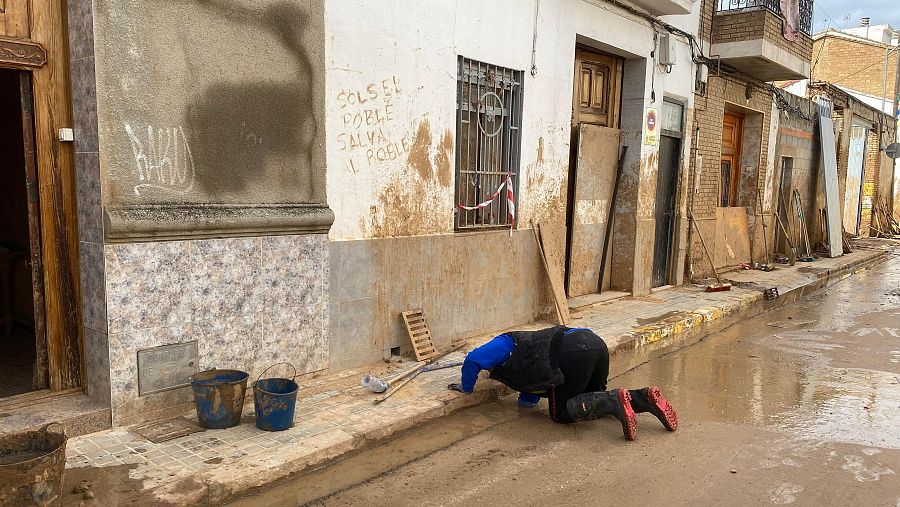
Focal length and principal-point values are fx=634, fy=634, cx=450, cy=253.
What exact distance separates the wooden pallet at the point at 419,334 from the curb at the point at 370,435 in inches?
33.1

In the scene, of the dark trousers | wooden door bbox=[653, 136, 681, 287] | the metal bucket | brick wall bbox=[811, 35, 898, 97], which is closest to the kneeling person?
the dark trousers

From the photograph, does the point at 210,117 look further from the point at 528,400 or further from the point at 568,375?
the point at 528,400

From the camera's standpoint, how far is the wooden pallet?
6305mm

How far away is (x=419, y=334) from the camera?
646 centimetres

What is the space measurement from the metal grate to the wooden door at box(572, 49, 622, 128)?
2.05 metres

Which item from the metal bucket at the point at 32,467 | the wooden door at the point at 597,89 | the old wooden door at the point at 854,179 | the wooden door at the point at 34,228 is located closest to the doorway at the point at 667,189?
the wooden door at the point at 597,89

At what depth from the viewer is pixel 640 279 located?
10523 mm

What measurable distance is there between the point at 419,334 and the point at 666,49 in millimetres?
6710

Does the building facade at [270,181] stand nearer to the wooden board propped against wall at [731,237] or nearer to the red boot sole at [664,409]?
the red boot sole at [664,409]

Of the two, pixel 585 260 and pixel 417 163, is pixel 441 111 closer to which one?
pixel 417 163

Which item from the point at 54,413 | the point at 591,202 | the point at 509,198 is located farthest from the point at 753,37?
the point at 54,413

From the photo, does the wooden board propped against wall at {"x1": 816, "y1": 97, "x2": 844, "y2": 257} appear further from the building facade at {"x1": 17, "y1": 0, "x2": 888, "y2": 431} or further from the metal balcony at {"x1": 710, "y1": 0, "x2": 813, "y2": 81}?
the building facade at {"x1": 17, "y1": 0, "x2": 888, "y2": 431}

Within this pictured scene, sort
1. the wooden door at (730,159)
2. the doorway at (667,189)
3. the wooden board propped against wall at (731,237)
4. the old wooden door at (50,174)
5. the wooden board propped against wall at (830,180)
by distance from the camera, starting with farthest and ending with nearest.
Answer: the wooden board propped against wall at (830,180)
the wooden door at (730,159)
the wooden board propped against wall at (731,237)
the doorway at (667,189)
the old wooden door at (50,174)

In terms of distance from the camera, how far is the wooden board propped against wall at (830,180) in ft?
58.7
